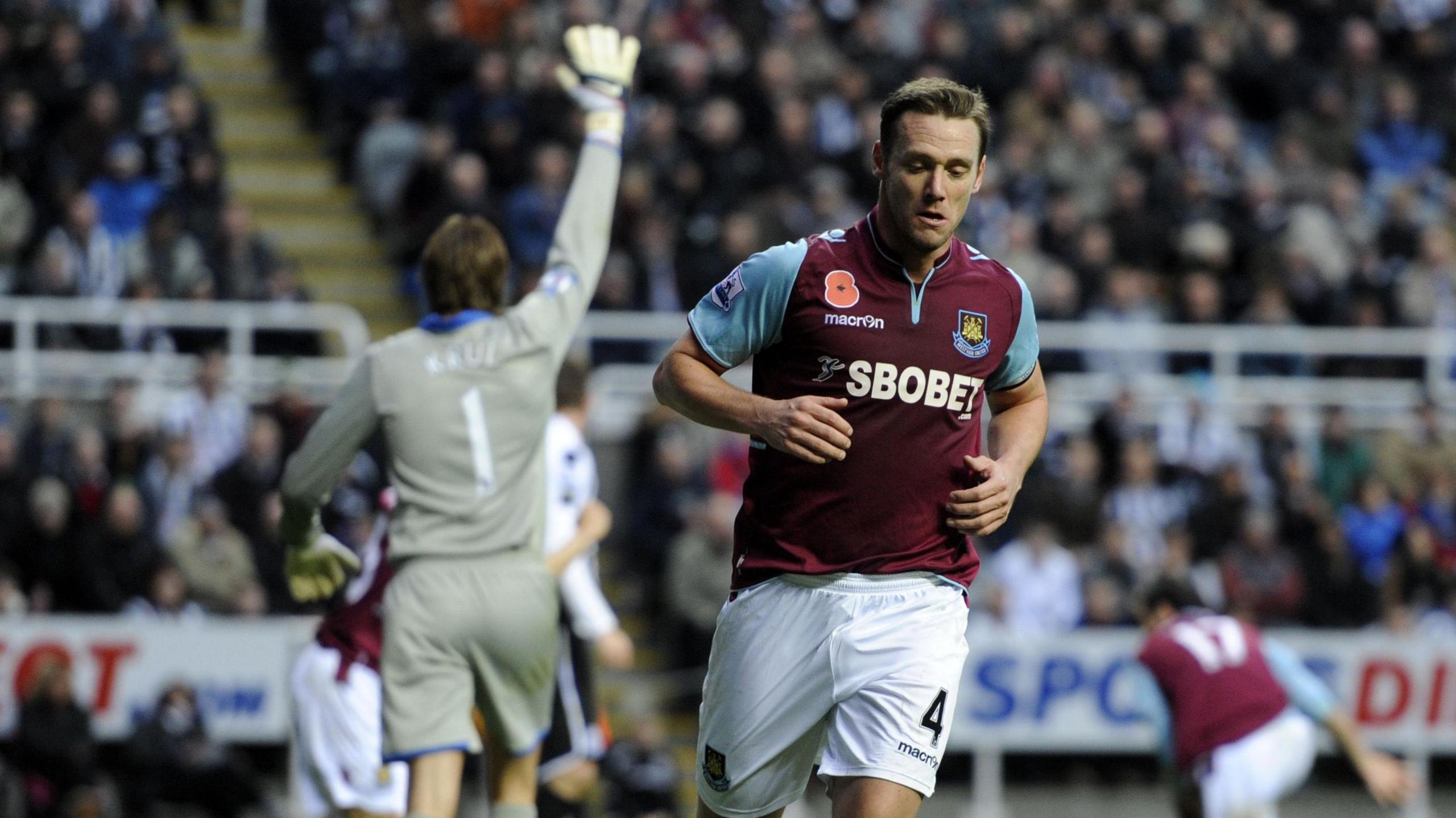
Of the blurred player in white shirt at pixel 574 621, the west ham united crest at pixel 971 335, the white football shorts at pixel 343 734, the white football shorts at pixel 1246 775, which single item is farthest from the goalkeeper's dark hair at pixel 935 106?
the white football shorts at pixel 1246 775

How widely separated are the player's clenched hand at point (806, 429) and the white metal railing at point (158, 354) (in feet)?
31.7

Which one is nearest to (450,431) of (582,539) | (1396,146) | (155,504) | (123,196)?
(582,539)

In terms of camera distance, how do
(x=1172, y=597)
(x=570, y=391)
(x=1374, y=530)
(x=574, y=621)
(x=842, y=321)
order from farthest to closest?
(x=1374, y=530), (x=1172, y=597), (x=570, y=391), (x=574, y=621), (x=842, y=321)

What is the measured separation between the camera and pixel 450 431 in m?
6.90

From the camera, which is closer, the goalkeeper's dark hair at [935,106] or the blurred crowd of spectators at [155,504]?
the goalkeeper's dark hair at [935,106]

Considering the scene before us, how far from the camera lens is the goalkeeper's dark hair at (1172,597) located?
10.1 meters

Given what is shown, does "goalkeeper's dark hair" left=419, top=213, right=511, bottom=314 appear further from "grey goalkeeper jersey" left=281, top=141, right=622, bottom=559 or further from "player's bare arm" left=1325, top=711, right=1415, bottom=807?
"player's bare arm" left=1325, top=711, right=1415, bottom=807

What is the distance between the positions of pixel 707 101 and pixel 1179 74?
523 cm

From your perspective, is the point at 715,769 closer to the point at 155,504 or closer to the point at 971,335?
the point at 971,335

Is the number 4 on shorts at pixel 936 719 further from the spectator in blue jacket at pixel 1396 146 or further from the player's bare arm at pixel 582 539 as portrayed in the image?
the spectator in blue jacket at pixel 1396 146

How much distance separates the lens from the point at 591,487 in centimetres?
856

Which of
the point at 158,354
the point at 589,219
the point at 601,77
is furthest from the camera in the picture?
the point at 158,354

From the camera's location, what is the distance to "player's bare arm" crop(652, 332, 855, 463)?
5508 millimetres

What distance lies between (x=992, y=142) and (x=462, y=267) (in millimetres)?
10844
